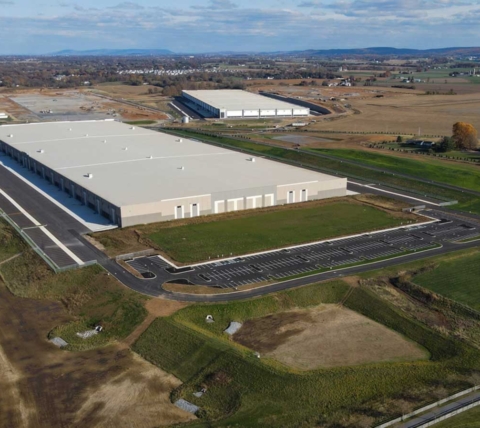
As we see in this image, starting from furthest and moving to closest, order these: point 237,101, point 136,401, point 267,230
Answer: point 237,101, point 267,230, point 136,401

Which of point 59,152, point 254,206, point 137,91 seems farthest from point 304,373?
point 137,91

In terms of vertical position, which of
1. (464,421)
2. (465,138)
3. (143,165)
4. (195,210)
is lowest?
(464,421)

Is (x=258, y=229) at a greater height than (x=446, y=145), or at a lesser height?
lesser

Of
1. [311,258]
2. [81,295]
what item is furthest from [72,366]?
[311,258]

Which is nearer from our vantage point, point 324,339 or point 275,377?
point 275,377

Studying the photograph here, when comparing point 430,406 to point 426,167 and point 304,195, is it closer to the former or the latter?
point 304,195

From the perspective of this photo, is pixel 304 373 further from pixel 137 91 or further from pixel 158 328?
pixel 137 91
